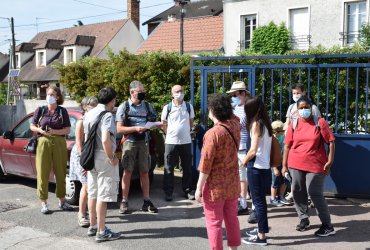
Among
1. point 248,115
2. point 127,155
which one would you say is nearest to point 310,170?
point 248,115

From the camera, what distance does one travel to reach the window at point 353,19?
77.0 feet

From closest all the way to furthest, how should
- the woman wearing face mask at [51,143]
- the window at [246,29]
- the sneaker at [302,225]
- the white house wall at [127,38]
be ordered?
1. the sneaker at [302,225]
2. the woman wearing face mask at [51,143]
3. the window at [246,29]
4. the white house wall at [127,38]

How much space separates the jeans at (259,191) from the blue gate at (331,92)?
245 centimetres

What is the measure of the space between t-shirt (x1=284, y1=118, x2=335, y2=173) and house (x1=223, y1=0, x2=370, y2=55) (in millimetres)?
17689

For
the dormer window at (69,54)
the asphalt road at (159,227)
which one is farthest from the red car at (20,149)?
the dormer window at (69,54)

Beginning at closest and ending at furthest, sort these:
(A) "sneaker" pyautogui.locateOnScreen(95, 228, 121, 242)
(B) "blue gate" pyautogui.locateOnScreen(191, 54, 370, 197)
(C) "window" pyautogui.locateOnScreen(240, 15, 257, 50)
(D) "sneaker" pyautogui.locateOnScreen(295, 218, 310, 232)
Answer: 1. (A) "sneaker" pyautogui.locateOnScreen(95, 228, 121, 242)
2. (D) "sneaker" pyautogui.locateOnScreen(295, 218, 310, 232)
3. (B) "blue gate" pyautogui.locateOnScreen(191, 54, 370, 197)
4. (C) "window" pyautogui.locateOnScreen(240, 15, 257, 50)

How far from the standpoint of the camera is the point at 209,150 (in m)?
4.23

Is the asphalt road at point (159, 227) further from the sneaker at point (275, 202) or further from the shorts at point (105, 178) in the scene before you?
the shorts at point (105, 178)

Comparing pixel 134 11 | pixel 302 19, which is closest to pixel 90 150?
pixel 302 19

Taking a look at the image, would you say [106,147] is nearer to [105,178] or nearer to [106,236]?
[105,178]

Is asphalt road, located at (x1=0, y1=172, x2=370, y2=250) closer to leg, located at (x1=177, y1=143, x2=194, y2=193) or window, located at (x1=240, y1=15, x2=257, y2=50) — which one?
leg, located at (x1=177, y1=143, x2=194, y2=193)

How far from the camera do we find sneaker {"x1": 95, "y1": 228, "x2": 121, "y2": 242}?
17.4ft

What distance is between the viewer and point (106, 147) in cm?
507

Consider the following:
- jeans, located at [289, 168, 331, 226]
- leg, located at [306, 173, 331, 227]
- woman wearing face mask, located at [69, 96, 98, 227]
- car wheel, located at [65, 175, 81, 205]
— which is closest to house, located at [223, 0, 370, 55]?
car wheel, located at [65, 175, 81, 205]
